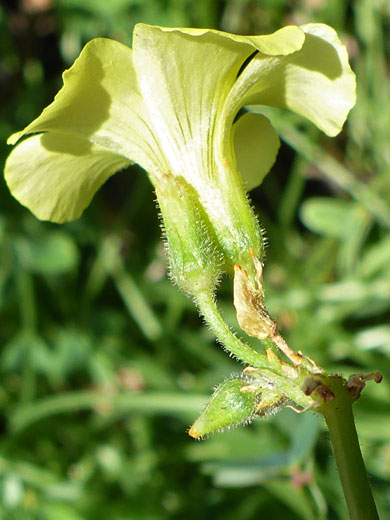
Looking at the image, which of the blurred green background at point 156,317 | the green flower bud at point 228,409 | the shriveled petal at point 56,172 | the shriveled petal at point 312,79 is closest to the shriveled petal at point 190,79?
the shriveled petal at point 312,79

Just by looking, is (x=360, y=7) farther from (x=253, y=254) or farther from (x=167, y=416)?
(x=253, y=254)

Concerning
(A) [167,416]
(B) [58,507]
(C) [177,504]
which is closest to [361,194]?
(A) [167,416]

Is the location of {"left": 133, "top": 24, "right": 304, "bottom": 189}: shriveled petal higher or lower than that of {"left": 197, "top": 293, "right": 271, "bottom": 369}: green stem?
higher

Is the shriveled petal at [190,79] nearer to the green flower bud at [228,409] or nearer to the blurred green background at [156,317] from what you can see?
the green flower bud at [228,409]

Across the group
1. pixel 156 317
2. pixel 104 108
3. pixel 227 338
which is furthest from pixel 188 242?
pixel 156 317

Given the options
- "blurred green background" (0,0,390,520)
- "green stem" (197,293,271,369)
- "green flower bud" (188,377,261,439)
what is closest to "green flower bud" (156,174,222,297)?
"green stem" (197,293,271,369)

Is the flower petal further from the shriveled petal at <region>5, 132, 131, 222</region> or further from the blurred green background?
the blurred green background
